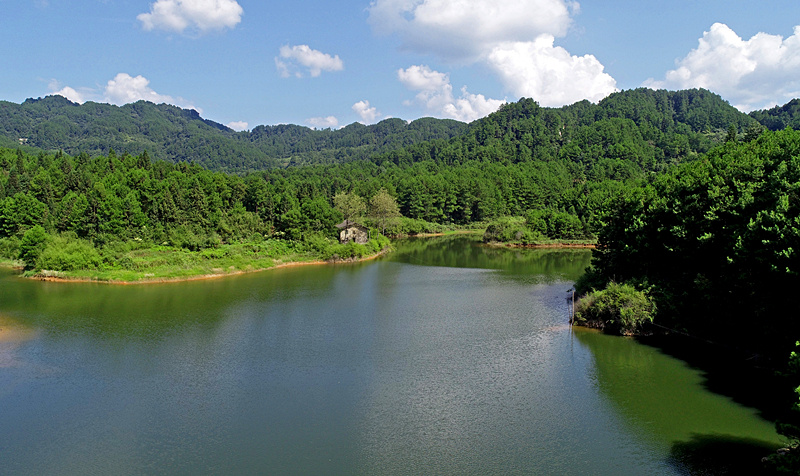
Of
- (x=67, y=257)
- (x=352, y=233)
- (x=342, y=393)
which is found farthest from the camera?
(x=352, y=233)

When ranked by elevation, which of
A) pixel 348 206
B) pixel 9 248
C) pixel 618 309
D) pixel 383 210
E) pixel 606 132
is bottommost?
pixel 618 309

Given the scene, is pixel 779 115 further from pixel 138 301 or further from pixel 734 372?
pixel 138 301

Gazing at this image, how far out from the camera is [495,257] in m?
59.2

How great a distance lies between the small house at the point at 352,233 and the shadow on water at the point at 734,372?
39.9 meters

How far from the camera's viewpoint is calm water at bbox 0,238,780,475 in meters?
15.4

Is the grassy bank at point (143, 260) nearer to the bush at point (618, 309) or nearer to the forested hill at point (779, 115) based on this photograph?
the bush at point (618, 309)

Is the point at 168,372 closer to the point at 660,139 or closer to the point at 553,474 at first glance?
the point at 553,474

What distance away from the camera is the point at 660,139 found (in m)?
123

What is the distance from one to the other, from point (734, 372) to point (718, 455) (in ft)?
24.1

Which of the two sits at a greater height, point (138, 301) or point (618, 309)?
point (618, 309)

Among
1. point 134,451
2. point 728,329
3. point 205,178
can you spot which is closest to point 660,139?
point 205,178

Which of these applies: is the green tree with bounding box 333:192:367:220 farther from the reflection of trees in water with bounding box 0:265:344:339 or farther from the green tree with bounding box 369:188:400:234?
the reflection of trees in water with bounding box 0:265:344:339

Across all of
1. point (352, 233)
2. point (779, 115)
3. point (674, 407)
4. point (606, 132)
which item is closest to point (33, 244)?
point (352, 233)

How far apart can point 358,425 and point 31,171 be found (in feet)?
206
